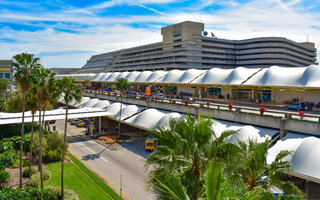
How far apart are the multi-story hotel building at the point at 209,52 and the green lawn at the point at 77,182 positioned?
10254 cm

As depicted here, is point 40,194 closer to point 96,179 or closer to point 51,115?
point 96,179

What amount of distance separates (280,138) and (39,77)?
29.9 m

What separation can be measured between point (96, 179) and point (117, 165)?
16.5 feet

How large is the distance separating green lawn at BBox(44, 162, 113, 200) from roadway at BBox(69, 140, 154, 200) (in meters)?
1.83

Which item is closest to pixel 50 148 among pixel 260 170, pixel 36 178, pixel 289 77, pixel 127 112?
pixel 36 178

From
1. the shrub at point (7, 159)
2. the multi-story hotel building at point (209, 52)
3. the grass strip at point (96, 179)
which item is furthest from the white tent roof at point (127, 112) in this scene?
the multi-story hotel building at point (209, 52)

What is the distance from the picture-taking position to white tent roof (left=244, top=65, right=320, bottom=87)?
41156mm

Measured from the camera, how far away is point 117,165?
1335 inches

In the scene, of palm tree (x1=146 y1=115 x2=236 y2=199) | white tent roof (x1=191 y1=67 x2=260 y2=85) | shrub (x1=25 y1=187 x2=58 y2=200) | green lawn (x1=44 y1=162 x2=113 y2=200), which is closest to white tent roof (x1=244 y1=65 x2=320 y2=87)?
white tent roof (x1=191 y1=67 x2=260 y2=85)

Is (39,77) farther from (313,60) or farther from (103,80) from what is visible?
(313,60)

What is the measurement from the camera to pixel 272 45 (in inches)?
5468

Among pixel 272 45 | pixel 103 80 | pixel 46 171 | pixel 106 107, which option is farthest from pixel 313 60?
pixel 46 171

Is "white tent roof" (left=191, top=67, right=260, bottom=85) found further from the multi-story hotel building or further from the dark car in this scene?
the multi-story hotel building

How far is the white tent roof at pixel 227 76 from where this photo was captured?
172 ft
